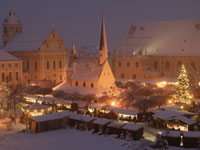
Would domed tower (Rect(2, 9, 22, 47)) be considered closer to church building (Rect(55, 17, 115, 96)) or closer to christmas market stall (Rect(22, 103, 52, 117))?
church building (Rect(55, 17, 115, 96))

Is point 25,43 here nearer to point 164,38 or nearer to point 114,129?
point 164,38

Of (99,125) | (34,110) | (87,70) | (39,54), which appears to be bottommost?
(99,125)

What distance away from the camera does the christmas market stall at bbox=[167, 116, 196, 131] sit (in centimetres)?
3139

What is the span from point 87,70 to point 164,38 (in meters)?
25.3

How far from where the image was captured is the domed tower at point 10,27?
7219cm

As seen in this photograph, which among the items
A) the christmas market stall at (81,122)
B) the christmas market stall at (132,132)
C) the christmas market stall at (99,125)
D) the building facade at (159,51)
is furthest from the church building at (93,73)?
the christmas market stall at (132,132)

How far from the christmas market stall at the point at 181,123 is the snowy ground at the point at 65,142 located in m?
5.32

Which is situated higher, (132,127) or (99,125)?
(132,127)

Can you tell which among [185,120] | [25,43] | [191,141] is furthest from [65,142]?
[25,43]

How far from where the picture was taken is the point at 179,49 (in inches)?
2498

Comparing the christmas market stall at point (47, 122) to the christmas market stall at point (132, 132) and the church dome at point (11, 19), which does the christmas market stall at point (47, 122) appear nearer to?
the christmas market stall at point (132, 132)

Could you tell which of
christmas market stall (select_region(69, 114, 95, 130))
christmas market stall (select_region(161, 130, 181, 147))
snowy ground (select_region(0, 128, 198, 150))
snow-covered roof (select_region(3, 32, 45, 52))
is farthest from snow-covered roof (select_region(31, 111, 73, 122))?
snow-covered roof (select_region(3, 32, 45, 52))

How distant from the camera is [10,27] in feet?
239

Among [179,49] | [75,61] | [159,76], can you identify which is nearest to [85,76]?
[75,61]
